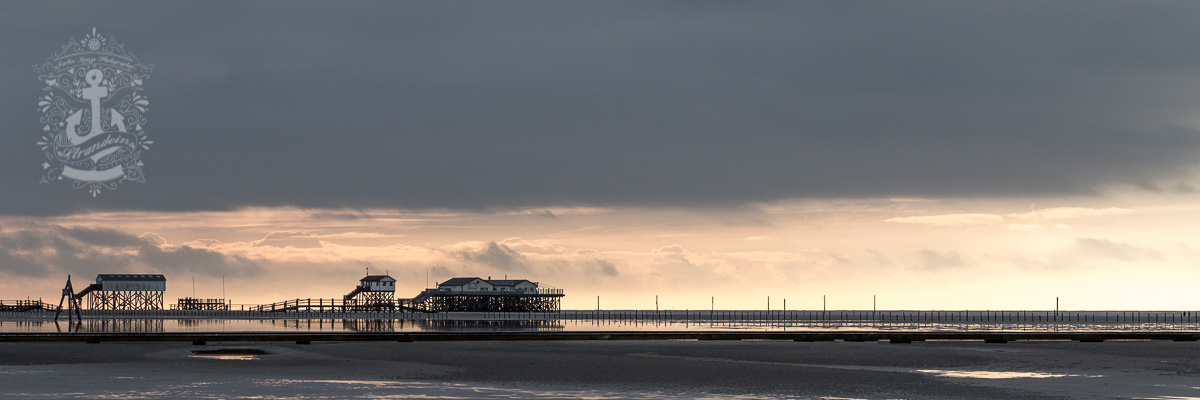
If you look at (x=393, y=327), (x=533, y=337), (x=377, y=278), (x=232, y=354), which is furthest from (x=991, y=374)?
(x=377, y=278)

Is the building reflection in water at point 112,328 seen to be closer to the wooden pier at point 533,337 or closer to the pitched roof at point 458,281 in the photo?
the wooden pier at point 533,337

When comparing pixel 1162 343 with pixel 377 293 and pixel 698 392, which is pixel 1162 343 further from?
pixel 377 293

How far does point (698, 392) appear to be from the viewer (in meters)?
35.0

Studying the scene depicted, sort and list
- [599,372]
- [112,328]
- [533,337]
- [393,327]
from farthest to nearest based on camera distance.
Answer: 1. [393,327]
2. [112,328]
3. [533,337]
4. [599,372]

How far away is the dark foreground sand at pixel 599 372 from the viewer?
34312 mm

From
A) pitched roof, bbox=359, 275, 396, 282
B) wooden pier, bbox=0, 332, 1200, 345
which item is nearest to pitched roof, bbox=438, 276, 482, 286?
pitched roof, bbox=359, 275, 396, 282

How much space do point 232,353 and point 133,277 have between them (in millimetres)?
148948

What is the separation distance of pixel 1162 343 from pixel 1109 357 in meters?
20.1

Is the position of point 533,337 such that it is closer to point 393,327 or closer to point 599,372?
point 599,372

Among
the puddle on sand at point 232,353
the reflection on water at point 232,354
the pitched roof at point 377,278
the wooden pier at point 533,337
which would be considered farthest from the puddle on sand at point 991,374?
the pitched roof at point 377,278

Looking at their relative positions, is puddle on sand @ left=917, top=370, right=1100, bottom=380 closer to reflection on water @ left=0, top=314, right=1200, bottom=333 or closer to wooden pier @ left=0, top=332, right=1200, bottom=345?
wooden pier @ left=0, top=332, right=1200, bottom=345

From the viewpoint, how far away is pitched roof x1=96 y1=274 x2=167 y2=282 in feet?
612

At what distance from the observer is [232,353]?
52844mm

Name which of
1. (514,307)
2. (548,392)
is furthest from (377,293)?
(548,392)
